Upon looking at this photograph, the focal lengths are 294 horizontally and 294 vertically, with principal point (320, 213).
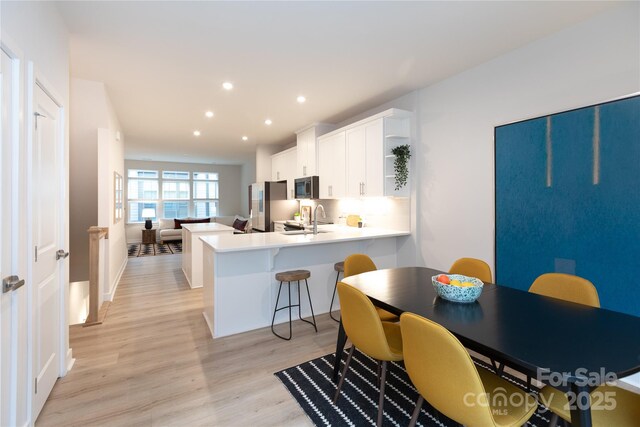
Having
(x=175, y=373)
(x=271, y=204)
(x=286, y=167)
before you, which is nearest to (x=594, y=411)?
(x=175, y=373)

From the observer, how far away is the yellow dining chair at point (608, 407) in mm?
1220

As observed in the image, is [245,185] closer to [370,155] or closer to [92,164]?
[92,164]

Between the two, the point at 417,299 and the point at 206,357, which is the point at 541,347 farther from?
the point at 206,357

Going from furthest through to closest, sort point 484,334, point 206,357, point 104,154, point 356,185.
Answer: point 356,185 → point 104,154 → point 206,357 → point 484,334

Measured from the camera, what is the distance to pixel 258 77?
3.31 metres

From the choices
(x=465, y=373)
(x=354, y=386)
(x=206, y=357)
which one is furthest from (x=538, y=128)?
(x=206, y=357)

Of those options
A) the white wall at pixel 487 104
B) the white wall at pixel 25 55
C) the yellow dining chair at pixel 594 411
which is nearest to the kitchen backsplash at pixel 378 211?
the white wall at pixel 487 104

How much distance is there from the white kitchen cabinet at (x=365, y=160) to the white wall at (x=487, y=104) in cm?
52

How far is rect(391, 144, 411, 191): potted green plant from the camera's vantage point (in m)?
3.83

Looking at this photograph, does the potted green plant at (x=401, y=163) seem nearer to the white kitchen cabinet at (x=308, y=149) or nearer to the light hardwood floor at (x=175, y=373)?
the white kitchen cabinet at (x=308, y=149)

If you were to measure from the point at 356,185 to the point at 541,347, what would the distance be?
331 cm

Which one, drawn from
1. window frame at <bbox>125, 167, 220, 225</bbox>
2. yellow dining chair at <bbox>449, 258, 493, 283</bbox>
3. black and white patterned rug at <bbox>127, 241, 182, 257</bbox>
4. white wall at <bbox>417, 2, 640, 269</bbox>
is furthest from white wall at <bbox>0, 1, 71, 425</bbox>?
window frame at <bbox>125, 167, 220, 225</bbox>

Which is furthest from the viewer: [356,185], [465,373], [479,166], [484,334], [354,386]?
[356,185]

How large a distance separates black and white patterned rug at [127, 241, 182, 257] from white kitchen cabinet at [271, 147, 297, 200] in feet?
11.6
